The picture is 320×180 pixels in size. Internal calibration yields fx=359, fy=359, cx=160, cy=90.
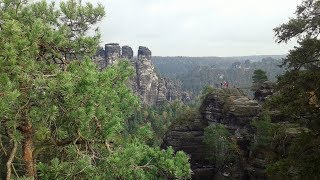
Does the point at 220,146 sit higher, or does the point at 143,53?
the point at 143,53

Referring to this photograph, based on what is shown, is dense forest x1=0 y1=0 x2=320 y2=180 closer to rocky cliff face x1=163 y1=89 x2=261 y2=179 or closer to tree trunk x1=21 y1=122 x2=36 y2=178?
tree trunk x1=21 y1=122 x2=36 y2=178

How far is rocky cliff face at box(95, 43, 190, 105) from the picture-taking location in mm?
157250

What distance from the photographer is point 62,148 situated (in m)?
8.99

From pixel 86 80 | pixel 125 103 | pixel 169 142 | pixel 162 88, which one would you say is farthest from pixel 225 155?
pixel 162 88

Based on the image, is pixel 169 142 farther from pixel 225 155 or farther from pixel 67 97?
pixel 67 97

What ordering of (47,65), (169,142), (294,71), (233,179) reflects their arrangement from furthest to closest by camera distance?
1. (169,142)
2. (233,179)
3. (294,71)
4. (47,65)

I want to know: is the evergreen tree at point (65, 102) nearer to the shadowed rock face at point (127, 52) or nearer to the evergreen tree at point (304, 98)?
the evergreen tree at point (304, 98)

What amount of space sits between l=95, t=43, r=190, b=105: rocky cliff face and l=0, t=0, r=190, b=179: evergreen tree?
145 metres

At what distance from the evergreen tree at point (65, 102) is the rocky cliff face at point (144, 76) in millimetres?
144559

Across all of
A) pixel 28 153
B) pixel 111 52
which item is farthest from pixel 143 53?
pixel 28 153

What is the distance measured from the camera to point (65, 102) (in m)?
7.50

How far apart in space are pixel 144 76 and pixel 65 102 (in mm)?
152955

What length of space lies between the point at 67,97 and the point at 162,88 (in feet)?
527

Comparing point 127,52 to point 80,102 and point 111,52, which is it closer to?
point 111,52
